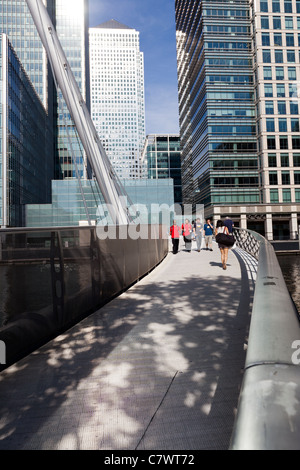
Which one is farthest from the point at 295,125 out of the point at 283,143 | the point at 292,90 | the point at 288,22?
the point at 288,22

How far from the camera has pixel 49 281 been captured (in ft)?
15.1

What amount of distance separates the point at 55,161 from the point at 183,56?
4761cm

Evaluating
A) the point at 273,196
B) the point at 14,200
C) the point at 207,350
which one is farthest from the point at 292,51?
the point at 207,350

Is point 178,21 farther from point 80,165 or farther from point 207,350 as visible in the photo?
point 207,350

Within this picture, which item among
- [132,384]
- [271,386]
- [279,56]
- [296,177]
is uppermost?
[279,56]

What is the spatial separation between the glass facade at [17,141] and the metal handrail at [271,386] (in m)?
60.0

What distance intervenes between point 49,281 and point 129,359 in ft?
5.04

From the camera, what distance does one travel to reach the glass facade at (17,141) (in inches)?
2200

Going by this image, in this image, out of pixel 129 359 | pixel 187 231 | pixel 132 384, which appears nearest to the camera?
pixel 132 384

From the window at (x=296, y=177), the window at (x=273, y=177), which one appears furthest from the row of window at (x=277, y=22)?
the window at (x=296, y=177)

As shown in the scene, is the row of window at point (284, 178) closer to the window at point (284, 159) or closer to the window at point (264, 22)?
the window at point (284, 159)

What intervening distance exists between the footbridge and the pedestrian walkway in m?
0.01

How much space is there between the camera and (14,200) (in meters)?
60.6

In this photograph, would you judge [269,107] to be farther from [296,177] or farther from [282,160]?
[296,177]
